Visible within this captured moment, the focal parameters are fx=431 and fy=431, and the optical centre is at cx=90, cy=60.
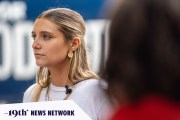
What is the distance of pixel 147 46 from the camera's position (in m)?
0.66

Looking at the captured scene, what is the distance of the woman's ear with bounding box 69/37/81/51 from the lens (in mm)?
1781

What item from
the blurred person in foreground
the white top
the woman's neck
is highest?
the blurred person in foreground

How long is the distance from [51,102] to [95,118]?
7.1 inches

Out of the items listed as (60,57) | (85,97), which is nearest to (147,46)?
(85,97)

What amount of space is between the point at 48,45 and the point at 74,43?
0.36ft

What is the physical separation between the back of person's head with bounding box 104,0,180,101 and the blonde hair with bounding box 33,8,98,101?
1.06 meters

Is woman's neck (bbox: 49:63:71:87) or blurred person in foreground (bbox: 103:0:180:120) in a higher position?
blurred person in foreground (bbox: 103:0:180:120)

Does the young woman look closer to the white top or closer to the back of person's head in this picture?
the white top

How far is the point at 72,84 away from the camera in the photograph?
5.65 ft

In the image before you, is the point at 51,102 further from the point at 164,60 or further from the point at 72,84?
the point at 164,60

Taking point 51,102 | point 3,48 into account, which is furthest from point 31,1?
point 51,102

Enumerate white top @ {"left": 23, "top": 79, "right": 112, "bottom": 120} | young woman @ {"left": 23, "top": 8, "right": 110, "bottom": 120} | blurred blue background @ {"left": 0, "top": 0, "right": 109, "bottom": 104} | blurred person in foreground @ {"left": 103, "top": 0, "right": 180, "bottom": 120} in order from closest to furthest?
blurred person in foreground @ {"left": 103, "top": 0, "right": 180, "bottom": 120}
white top @ {"left": 23, "top": 79, "right": 112, "bottom": 120}
young woman @ {"left": 23, "top": 8, "right": 110, "bottom": 120}
blurred blue background @ {"left": 0, "top": 0, "right": 109, "bottom": 104}

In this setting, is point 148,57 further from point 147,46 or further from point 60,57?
point 60,57

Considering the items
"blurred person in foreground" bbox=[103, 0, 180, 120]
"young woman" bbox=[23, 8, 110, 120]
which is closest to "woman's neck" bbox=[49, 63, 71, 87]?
"young woman" bbox=[23, 8, 110, 120]
